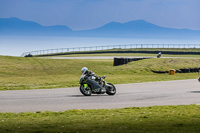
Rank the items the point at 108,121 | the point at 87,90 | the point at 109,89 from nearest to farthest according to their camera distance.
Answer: the point at 108,121 < the point at 87,90 < the point at 109,89

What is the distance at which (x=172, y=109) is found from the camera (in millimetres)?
15250

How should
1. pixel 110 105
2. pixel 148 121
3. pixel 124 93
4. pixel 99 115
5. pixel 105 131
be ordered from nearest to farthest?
pixel 105 131
pixel 148 121
pixel 99 115
pixel 110 105
pixel 124 93

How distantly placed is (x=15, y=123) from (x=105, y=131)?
2.90m

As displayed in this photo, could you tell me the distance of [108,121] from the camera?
1208 centimetres

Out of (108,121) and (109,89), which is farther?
(109,89)

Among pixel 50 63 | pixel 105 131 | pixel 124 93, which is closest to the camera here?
pixel 105 131

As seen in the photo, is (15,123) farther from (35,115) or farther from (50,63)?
(50,63)

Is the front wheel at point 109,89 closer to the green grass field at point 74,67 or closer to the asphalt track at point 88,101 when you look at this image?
the asphalt track at point 88,101

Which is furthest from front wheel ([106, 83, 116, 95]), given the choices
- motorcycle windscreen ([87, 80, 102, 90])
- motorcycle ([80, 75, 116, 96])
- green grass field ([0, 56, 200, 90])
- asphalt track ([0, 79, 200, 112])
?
green grass field ([0, 56, 200, 90])

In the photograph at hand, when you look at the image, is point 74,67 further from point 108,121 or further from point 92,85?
point 108,121

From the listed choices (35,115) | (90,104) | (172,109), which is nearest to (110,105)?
(90,104)

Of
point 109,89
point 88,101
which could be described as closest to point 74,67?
point 109,89

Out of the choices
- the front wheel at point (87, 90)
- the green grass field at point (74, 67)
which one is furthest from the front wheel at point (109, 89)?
the green grass field at point (74, 67)

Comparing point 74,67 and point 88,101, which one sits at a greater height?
point 74,67
